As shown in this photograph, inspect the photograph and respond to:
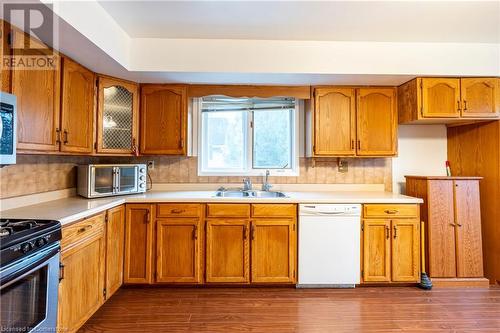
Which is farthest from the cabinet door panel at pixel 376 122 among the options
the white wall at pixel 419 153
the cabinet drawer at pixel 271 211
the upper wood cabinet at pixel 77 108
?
the upper wood cabinet at pixel 77 108

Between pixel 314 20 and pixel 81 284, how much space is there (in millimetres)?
2538

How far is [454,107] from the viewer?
2.65m

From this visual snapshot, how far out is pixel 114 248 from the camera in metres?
2.41

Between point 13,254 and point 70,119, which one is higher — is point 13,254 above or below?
below

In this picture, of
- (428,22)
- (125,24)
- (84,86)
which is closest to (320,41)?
(428,22)

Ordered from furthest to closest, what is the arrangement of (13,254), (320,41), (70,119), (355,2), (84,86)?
(320,41)
(84,86)
(70,119)
(355,2)
(13,254)

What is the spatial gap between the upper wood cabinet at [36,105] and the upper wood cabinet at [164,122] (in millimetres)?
891

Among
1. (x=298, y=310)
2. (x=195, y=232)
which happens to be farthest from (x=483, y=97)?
(x=195, y=232)

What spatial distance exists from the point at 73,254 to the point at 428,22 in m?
3.07

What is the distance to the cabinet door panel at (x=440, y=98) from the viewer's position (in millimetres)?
2635

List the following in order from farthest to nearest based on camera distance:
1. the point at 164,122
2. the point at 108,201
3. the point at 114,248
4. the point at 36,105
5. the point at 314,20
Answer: the point at 164,122 → the point at 114,248 → the point at 108,201 → the point at 314,20 → the point at 36,105

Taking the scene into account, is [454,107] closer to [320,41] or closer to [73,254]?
[320,41]

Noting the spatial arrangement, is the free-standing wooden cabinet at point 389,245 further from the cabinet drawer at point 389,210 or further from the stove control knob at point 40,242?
the stove control knob at point 40,242

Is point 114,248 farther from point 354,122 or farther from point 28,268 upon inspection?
point 354,122
